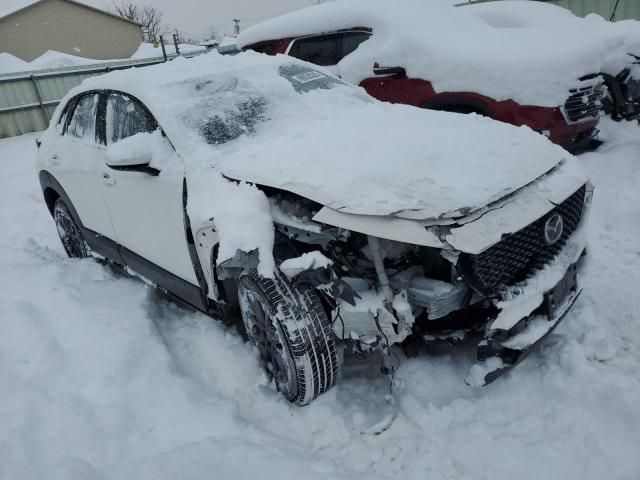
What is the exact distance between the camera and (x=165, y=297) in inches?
140

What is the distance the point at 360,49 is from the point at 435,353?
373 centimetres

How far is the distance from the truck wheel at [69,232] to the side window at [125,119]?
1223 mm

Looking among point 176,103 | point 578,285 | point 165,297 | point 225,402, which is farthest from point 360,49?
point 225,402

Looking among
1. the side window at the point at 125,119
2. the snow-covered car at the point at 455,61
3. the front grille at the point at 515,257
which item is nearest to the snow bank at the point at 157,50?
the snow-covered car at the point at 455,61

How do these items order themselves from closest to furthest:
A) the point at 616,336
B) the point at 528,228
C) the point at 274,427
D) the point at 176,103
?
the point at 528,228, the point at 274,427, the point at 616,336, the point at 176,103

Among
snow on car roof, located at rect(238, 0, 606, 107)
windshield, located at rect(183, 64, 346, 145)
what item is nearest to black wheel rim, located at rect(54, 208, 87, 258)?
windshield, located at rect(183, 64, 346, 145)

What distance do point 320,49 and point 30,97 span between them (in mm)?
9637

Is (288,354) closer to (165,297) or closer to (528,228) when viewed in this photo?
(528,228)

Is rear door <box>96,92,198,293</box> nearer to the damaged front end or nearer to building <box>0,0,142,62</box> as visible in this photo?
the damaged front end

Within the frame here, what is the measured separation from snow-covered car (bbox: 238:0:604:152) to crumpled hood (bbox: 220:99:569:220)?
1.88 m

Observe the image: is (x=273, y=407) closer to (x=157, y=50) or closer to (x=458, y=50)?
(x=458, y=50)

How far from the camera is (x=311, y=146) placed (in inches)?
100

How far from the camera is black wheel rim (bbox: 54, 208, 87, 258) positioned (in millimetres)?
4188

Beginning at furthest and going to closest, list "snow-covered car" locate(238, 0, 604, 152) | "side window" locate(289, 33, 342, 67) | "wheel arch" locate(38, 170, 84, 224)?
1. "side window" locate(289, 33, 342, 67)
2. "snow-covered car" locate(238, 0, 604, 152)
3. "wheel arch" locate(38, 170, 84, 224)
